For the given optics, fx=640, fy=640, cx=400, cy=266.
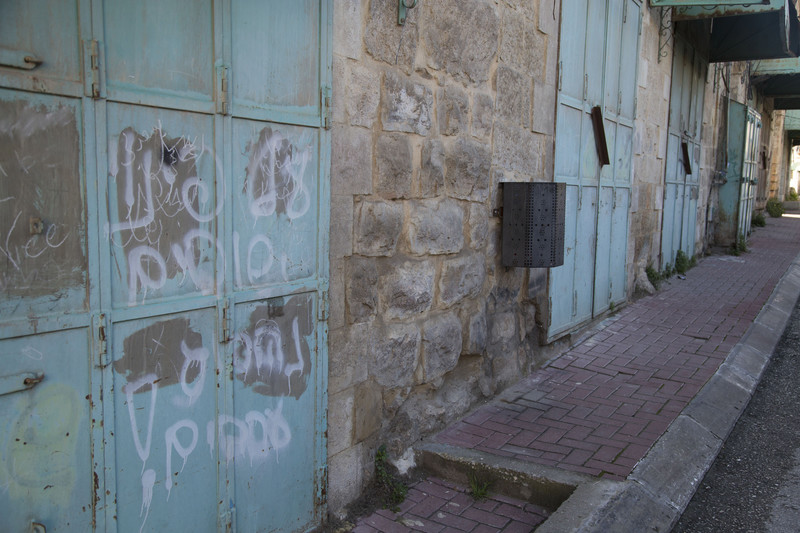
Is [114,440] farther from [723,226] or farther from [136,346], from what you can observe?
[723,226]

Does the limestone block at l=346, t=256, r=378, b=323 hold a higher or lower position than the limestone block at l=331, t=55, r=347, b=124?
lower

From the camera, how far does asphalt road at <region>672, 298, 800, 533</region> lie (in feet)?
10.3

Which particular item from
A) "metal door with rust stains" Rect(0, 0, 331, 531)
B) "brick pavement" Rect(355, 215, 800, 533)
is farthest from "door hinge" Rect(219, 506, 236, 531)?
"brick pavement" Rect(355, 215, 800, 533)

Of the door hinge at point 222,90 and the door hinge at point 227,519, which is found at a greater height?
the door hinge at point 222,90

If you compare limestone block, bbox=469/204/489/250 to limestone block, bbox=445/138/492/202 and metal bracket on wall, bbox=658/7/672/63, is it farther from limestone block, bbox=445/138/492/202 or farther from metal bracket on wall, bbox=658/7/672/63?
metal bracket on wall, bbox=658/7/672/63

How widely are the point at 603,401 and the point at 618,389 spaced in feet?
0.97

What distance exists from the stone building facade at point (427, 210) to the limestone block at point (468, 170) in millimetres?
12

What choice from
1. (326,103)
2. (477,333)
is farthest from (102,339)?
(477,333)

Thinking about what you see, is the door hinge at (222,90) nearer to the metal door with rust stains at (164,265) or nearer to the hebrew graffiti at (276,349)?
the metal door with rust stains at (164,265)

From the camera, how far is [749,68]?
42.8ft

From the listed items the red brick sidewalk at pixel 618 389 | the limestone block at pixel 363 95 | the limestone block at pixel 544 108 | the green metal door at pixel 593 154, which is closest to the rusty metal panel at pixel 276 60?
the limestone block at pixel 363 95

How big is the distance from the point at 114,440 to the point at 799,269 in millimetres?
10812

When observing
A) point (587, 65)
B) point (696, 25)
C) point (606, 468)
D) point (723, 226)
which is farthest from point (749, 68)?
point (606, 468)

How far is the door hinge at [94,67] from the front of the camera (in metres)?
1.87
